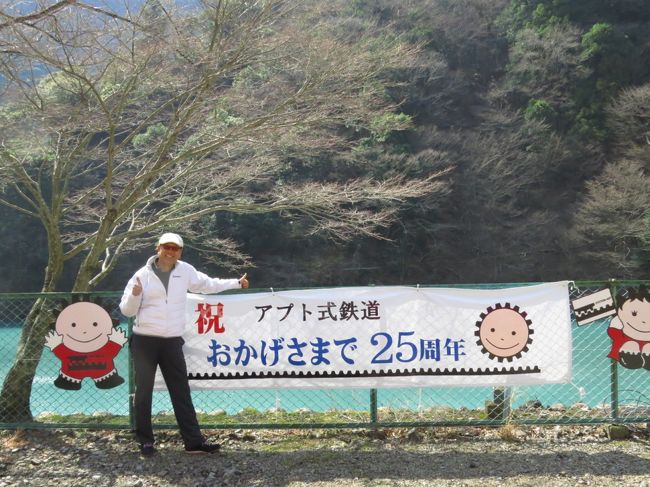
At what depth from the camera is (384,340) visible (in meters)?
4.45

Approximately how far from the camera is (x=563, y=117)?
30.4 m

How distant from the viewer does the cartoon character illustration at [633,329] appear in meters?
4.43

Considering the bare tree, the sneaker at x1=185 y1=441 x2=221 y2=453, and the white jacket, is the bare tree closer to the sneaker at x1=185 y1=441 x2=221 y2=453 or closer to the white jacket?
the white jacket

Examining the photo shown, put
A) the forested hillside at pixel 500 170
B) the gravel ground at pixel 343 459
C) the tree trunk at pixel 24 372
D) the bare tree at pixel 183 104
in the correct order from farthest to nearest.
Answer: the forested hillside at pixel 500 170, the bare tree at pixel 183 104, the tree trunk at pixel 24 372, the gravel ground at pixel 343 459

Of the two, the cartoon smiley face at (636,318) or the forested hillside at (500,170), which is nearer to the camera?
the cartoon smiley face at (636,318)

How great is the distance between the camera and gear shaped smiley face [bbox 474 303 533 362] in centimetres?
445

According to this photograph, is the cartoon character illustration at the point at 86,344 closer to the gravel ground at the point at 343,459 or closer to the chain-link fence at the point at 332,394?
the chain-link fence at the point at 332,394

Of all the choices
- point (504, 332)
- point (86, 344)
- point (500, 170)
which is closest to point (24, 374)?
point (86, 344)

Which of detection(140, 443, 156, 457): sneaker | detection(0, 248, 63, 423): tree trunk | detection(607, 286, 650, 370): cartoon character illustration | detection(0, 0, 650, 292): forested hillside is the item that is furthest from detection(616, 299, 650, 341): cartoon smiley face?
detection(0, 0, 650, 292): forested hillside

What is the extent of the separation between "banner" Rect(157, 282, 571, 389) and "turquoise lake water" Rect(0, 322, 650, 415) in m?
0.47

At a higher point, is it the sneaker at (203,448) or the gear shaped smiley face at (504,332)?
the gear shaped smiley face at (504,332)

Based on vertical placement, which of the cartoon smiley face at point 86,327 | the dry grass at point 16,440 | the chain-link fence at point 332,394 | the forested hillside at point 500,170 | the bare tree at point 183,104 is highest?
the forested hillside at point 500,170

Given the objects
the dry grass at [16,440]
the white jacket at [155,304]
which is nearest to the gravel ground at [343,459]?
the dry grass at [16,440]

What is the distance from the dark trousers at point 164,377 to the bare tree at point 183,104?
1.16m
